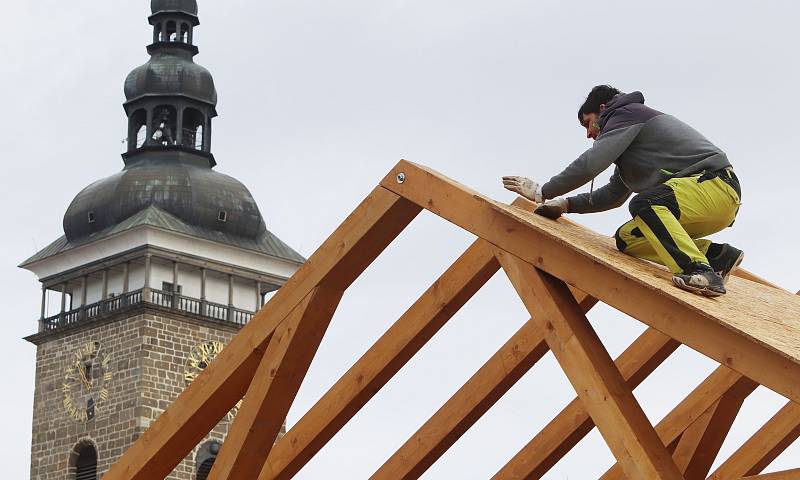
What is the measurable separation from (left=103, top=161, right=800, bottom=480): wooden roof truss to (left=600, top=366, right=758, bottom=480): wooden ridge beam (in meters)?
0.01

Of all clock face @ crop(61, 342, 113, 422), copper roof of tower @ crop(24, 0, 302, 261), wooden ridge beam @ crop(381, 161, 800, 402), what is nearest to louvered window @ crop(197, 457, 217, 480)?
clock face @ crop(61, 342, 113, 422)

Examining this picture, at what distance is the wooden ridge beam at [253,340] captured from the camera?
7.38 meters

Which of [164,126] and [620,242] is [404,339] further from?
[164,126]

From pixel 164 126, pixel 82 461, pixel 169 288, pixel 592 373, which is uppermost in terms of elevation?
pixel 164 126

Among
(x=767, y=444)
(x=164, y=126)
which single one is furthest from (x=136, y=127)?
(x=767, y=444)

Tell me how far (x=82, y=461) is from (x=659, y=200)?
36.8 meters

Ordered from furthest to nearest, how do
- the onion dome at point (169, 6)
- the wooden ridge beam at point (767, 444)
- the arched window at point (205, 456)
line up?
the onion dome at point (169, 6) < the arched window at point (205, 456) < the wooden ridge beam at point (767, 444)

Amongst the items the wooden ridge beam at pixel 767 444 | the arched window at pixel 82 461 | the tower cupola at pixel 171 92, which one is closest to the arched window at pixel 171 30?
the tower cupola at pixel 171 92

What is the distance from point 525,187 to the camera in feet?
23.0

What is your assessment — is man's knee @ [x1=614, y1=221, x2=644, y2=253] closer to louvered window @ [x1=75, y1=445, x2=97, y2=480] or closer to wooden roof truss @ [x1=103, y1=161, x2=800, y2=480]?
wooden roof truss @ [x1=103, y1=161, x2=800, y2=480]

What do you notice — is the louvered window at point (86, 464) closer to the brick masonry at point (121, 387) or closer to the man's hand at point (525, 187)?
the brick masonry at point (121, 387)

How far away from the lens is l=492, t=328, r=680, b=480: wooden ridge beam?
371 inches

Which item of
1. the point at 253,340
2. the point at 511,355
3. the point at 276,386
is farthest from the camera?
the point at 511,355

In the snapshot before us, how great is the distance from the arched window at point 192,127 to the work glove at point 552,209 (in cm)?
3850
